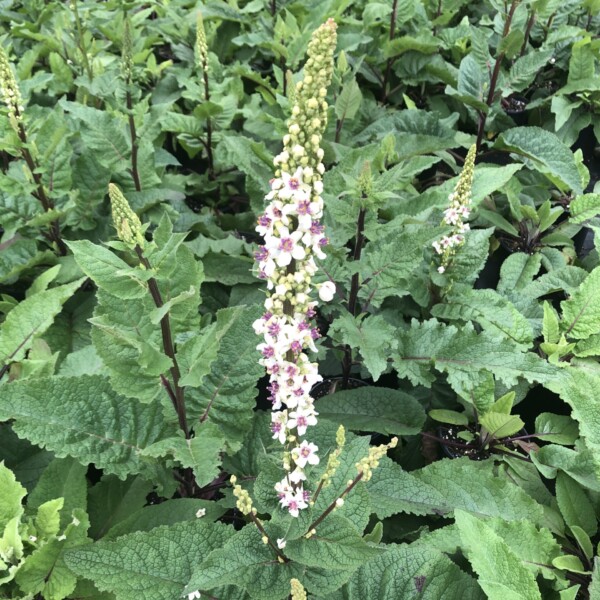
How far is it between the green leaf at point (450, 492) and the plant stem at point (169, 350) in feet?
2.36

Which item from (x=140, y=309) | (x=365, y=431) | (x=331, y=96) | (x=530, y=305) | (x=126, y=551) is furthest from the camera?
(x=331, y=96)

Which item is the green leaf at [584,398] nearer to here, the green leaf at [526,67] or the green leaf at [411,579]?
the green leaf at [411,579]

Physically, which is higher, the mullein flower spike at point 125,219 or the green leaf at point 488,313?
the mullein flower spike at point 125,219

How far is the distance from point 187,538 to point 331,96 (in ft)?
8.37

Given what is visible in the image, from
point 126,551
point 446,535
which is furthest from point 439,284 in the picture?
point 126,551

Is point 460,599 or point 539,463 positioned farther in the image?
point 539,463

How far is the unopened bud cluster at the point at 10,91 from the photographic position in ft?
7.29

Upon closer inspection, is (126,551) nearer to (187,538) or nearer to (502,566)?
(187,538)

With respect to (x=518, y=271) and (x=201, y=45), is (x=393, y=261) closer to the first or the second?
(x=518, y=271)

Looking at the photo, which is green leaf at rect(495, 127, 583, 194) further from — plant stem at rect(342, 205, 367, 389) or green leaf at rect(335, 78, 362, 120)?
plant stem at rect(342, 205, 367, 389)

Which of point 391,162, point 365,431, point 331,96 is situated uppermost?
point 331,96

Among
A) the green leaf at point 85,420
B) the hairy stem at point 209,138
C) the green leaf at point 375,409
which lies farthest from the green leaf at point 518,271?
the green leaf at point 85,420

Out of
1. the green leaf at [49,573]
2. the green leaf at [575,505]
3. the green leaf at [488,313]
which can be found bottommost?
the green leaf at [575,505]

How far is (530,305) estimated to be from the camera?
2859 mm
